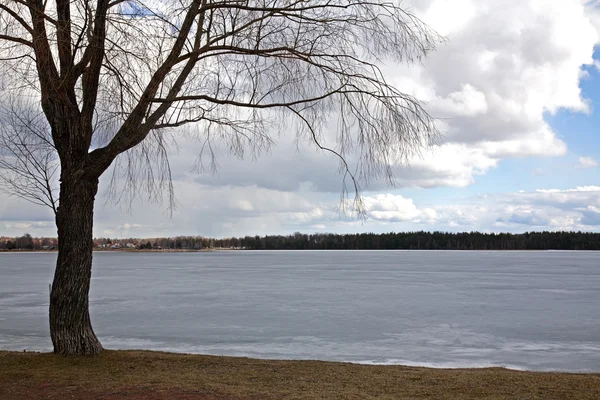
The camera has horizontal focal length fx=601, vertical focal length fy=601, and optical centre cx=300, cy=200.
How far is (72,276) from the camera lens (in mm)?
7684

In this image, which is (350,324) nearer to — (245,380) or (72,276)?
(245,380)

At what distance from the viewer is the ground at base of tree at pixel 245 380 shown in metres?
6.06

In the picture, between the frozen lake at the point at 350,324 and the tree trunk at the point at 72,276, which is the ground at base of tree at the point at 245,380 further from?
the frozen lake at the point at 350,324

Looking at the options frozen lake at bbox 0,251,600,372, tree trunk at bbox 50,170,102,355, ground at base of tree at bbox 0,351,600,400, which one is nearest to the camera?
ground at base of tree at bbox 0,351,600,400

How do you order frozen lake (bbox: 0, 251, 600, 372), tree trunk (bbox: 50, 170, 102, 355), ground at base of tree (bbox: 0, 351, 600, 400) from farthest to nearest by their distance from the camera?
frozen lake (bbox: 0, 251, 600, 372), tree trunk (bbox: 50, 170, 102, 355), ground at base of tree (bbox: 0, 351, 600, 400)

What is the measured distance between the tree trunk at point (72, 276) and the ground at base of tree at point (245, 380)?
25 centimetres

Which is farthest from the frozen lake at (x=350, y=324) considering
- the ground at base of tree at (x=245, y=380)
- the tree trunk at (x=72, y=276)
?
the tree trunk at (x=72, y=276)

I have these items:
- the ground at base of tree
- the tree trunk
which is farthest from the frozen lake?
the tree trunk

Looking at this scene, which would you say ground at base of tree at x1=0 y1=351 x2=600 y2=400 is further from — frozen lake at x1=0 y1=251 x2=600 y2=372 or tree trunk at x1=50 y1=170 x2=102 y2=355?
frozen lake at x1=0 y1=251 x2=600 y2=372

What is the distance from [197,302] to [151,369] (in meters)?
13.0

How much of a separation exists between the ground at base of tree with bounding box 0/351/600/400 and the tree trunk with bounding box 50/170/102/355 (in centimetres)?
25

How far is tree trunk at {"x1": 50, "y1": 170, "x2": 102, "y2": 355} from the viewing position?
25.2ft

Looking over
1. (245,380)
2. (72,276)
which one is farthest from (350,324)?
(72,276)

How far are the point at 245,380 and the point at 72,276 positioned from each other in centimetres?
269
